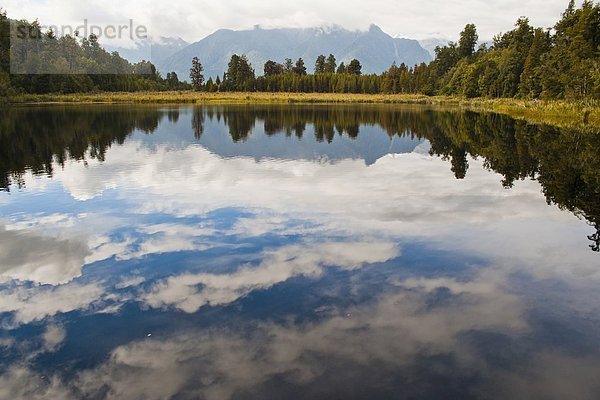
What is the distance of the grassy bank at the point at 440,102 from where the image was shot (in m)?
48.6

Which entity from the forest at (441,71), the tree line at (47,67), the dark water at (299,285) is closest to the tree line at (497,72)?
the forest at (441,71)

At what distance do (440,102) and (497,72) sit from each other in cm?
1839

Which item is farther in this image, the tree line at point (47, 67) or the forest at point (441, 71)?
the tree line at point (47, 67)

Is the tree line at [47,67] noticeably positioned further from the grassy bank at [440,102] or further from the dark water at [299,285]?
the dark water at [299,285]

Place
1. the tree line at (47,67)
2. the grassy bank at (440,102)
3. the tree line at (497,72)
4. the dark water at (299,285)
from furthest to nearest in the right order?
1. the tree line at (47,67)
2. the tree line at (497,72)
3. the grassy bank at (440,102)
4. the dark water at (299,285)

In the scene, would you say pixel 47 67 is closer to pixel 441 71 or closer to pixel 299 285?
pixel 441 71

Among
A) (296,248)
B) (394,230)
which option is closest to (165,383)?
(296,248)

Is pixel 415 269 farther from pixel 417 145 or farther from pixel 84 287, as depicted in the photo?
pixel 417 145

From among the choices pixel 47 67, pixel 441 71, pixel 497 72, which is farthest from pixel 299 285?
pixel 441 71

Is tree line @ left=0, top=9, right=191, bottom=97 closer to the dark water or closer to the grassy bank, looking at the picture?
the grassy bank

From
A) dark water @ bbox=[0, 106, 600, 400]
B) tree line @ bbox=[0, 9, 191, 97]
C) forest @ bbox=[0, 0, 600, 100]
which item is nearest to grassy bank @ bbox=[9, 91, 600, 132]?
forest @ bbox=[0, 0, 600, 100]

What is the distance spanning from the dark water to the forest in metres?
41.4

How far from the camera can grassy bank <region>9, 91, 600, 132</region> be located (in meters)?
48.6

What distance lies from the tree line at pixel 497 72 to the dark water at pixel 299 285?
136 ft
